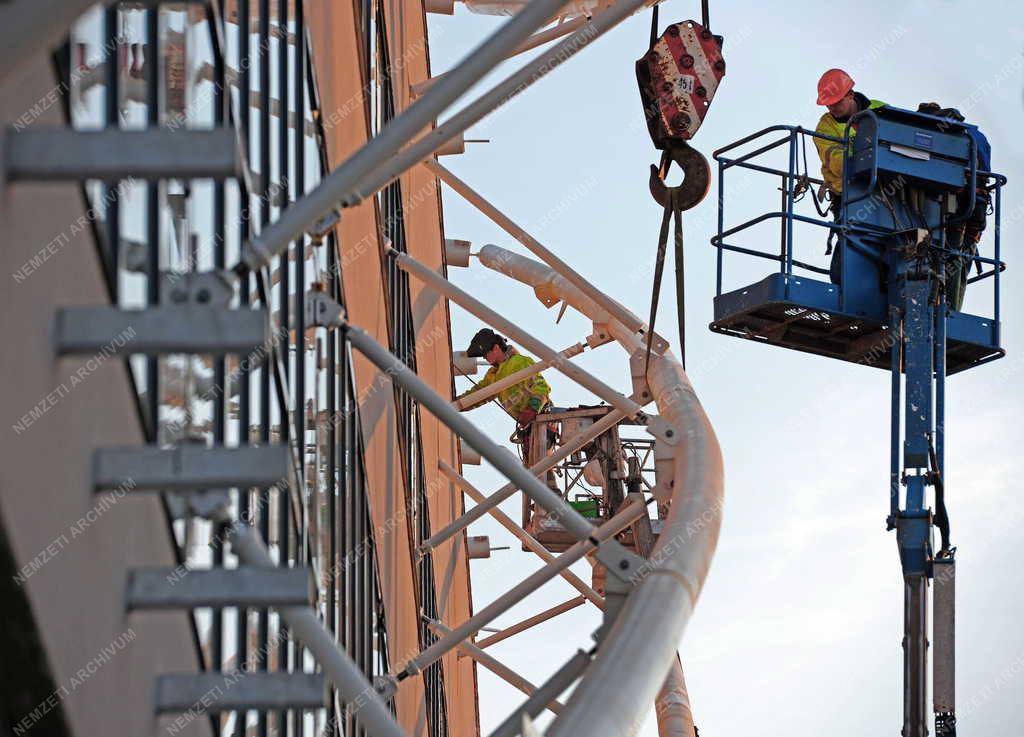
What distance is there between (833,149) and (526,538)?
657 cm

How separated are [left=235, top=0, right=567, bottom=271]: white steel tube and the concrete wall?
654mm

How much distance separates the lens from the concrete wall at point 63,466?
16.7ft

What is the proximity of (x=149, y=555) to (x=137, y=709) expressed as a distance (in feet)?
1.78

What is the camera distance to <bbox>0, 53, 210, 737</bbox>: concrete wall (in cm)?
510

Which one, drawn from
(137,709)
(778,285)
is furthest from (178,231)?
(778,285)

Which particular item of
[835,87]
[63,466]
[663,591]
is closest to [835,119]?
[835,87]

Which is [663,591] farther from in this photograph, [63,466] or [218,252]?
[63,466]

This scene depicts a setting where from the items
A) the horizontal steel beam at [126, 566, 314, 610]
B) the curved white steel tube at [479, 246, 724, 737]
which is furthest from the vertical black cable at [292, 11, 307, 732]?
the horizontal steel beam at [126, 566, 314, 610]

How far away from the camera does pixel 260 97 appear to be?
873 cm

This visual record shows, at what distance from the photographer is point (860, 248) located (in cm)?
1686

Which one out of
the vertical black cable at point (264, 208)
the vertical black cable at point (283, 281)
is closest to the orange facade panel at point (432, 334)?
the vertical black cable at point (283, 281)

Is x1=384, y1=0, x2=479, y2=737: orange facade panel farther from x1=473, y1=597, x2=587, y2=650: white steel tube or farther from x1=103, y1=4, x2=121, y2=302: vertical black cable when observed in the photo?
x1=103, y1=4, x2=121, y2=302: vertical black cable

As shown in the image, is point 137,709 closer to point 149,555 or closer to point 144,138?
point 149,555

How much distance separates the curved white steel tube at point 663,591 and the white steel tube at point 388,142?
107 inches
